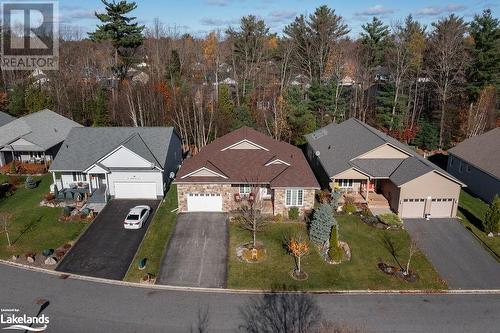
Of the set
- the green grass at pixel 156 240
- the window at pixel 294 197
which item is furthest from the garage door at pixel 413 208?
the green grass at pixel 156 240

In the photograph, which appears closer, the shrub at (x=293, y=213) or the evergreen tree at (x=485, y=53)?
the shrub at (x=293, y=213)

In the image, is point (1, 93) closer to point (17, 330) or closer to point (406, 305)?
point (17, 330)

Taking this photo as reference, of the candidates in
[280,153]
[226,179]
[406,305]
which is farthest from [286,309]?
[280,153]

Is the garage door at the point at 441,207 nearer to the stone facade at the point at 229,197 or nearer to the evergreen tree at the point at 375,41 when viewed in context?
the stone facade at the point at 229,197

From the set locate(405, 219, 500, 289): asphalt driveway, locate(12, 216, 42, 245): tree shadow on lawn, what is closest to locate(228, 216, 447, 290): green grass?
locate(405, 219, 500, 289): asphalt driveway

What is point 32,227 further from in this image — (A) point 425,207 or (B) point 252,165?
(A) point 425,207

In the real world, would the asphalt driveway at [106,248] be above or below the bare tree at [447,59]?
below

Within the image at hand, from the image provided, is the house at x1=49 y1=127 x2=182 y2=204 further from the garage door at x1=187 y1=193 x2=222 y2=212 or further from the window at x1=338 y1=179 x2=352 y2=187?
the window at x1=338 y1=179 x2=352 y2=187
